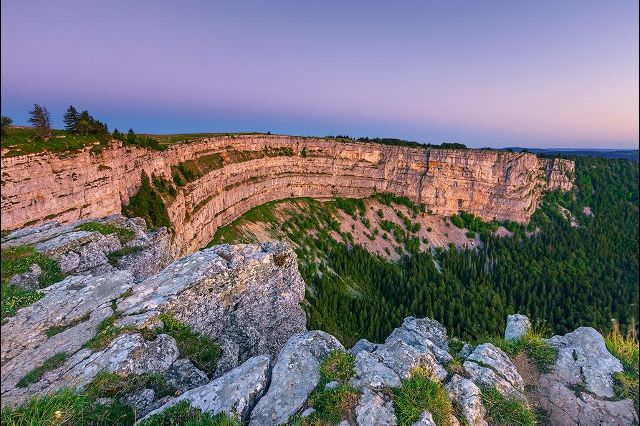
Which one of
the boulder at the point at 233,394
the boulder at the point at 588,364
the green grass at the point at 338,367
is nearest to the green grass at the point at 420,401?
the green grass at the point at 338,367

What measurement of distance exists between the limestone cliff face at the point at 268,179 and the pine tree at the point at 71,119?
4674mm

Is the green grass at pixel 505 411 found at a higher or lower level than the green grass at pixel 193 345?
lower

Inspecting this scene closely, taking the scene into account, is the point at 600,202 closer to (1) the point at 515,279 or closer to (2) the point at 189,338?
(1) the point at 515,279

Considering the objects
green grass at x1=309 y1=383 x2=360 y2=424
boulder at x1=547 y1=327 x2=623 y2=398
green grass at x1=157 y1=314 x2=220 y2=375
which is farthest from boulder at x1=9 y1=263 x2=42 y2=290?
boulder at x1=547 y1=327 x2=623 y2=398

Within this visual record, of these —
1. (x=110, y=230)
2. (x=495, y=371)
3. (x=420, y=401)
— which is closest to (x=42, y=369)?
(x=110, y=230)

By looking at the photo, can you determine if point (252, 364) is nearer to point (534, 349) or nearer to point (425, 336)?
point (425, 336)

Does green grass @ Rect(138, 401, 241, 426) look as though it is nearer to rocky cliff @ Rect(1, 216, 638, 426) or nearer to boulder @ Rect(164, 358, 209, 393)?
rocky cliff @ Rect(1, 216, 638, 426)

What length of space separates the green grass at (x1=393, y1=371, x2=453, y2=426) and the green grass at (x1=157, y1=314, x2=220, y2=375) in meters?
7.44

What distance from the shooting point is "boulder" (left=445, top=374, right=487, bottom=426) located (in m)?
10.5

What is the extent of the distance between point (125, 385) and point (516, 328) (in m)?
18.0

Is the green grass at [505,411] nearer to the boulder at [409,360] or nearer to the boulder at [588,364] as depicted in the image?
the boulder at [409,360]

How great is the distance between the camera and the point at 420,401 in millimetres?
10062

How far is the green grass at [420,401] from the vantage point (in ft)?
31.5

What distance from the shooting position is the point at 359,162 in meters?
114
